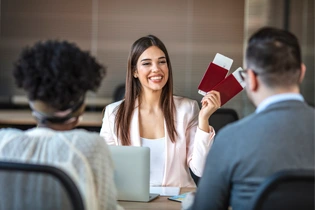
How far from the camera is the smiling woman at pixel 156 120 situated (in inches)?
130

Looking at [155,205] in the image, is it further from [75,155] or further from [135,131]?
[135,131]

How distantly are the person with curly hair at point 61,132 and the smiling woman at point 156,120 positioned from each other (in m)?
1.25

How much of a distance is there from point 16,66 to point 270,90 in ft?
2.75

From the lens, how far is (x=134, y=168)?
257cm

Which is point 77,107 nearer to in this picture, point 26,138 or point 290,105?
point 26,138

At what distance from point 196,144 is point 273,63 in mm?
1288

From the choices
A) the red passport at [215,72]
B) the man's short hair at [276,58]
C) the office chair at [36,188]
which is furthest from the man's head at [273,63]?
the red passport at [215,72]

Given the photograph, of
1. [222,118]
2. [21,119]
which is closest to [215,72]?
[222,118]

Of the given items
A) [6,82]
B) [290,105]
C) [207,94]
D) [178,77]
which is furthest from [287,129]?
[6,82]

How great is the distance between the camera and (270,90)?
1.96m

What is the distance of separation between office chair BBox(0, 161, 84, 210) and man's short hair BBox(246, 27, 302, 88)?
2.29 ft

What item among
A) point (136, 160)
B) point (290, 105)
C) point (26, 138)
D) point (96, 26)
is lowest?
point (136, 160)

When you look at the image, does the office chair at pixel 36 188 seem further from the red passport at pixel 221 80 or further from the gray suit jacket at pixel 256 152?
the red passport at pixel 221 80

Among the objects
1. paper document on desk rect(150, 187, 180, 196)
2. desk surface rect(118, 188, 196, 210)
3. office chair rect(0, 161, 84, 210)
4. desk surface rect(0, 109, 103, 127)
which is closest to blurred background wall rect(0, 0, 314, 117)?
desk surface rect(0, 109, 103, 127)
